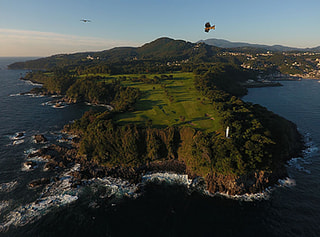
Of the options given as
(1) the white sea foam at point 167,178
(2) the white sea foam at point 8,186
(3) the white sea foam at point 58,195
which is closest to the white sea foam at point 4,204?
(3) the white sea foam at point 58,195

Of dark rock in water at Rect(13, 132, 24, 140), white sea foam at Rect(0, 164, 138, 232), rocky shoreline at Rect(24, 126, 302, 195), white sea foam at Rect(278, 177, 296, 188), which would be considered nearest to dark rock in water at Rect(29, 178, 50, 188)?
rocky shoreline at Rect(24, 126, 302, 195)

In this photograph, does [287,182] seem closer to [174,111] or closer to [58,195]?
[174,111]

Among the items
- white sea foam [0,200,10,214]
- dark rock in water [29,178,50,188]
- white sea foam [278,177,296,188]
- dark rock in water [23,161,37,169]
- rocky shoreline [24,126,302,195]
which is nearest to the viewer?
white sea foam [0,200,10,214]

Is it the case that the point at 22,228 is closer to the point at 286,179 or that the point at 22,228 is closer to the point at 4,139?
the point at 4,139

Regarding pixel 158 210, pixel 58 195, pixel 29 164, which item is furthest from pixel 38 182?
pixel 158 210

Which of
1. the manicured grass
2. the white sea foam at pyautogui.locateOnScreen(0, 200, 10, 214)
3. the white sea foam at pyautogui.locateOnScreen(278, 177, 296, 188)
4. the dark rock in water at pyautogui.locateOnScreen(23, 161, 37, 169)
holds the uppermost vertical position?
the manicured grass

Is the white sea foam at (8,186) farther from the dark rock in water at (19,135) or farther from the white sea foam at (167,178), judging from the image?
the white sea foam at (167,178)

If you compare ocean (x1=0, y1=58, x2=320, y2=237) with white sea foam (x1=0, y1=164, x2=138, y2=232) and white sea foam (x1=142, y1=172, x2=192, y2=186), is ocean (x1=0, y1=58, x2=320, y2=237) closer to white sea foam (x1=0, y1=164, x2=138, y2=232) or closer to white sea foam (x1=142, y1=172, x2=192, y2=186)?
white sea foam (x1=0, y1=164, x2=138, y2=232)

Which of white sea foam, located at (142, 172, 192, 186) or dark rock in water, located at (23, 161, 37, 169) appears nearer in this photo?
white sea foam, located at (142, 172, 192, 186)
